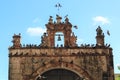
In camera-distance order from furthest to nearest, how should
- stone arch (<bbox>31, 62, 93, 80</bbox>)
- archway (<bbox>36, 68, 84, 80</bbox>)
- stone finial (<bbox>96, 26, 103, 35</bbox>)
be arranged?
stone finial (<bbox>96, 26, 103, 35</bbox>) → archway (<bbox>36, 68, 84, 80</bbox>) → stone arch (<bbox>31, 62, 93, 80</bbox>)

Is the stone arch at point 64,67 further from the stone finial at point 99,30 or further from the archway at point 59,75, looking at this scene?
the stone finial at point 99,30

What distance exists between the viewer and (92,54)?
98.2 ft

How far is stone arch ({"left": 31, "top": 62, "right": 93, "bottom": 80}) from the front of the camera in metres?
29.3

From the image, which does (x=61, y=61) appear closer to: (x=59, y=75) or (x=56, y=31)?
(x=59, y=75)

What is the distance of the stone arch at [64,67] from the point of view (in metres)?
29.3

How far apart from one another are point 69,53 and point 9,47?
522 centimetres

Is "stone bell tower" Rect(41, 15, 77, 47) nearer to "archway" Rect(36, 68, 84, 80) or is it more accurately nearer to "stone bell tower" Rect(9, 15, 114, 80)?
"stone bell tower" Rect(9, 15, 114, 80)

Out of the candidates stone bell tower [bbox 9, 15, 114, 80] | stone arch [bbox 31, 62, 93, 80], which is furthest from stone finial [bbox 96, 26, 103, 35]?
stone arch [bbox 31, 62, 93, 80]

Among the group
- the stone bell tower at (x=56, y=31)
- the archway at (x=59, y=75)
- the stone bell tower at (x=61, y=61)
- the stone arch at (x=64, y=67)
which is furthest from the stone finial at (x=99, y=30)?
the archway at (x=59, y=75)

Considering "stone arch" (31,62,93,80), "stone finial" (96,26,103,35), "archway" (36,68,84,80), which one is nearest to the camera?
"stone arch" (31,62,93,80)

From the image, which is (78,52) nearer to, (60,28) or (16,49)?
(60,28)

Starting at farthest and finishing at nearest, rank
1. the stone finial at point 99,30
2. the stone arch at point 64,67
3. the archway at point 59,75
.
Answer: the stone finial at point 99,30
the archway at point 59,75
the stone arch at point 64,67

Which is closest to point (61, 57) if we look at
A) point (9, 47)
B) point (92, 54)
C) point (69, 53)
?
point (69, 53)

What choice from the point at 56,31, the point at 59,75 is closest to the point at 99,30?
the point at 56,31
